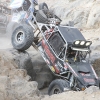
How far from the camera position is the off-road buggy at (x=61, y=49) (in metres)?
7.95

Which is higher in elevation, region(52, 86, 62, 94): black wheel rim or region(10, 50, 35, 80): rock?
region(10, 50, 35, 80): rock

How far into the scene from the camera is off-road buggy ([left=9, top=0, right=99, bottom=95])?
26.1 feet

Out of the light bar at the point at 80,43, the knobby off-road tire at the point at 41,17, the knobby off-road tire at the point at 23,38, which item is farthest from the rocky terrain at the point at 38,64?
the light bar at the point at 80,43

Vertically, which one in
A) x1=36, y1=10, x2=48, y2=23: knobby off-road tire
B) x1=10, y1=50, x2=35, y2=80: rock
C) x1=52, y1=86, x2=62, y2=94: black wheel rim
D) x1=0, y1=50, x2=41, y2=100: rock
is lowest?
x1=52, y1=86, x2=62, y2=94: black wheel rim

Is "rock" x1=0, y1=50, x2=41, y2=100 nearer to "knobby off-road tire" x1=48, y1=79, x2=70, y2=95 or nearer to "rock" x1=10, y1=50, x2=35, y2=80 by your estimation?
"knobby off-road tire" x1=48, y1=79, x2=70, y2=95

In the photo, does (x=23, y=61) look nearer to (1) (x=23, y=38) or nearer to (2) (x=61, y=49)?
(1) (x=23, y=38)

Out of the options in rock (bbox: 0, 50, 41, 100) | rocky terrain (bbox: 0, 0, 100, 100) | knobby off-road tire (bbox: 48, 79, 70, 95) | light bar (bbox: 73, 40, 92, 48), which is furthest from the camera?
light bar (bbox: 73, 40, 92, 48)

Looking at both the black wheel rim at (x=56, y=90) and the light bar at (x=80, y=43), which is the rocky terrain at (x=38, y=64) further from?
the light bar at (x=80, y=43)

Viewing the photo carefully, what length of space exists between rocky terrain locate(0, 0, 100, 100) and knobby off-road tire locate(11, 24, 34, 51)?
28cm

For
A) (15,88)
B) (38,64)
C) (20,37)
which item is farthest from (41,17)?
(15,88)

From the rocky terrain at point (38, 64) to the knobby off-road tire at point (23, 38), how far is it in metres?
0.28

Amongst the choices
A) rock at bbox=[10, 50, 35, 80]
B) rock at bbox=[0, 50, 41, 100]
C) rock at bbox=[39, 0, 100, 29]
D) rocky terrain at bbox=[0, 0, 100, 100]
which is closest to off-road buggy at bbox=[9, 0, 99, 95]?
rock at bbox=[10, 50, 35, 80]

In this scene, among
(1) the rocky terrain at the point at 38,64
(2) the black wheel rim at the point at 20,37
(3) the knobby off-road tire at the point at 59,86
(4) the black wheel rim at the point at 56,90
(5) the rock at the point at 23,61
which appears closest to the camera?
(1) the rocky terrain at the point at 38,64

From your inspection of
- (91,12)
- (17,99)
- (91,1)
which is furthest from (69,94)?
(91,1)
